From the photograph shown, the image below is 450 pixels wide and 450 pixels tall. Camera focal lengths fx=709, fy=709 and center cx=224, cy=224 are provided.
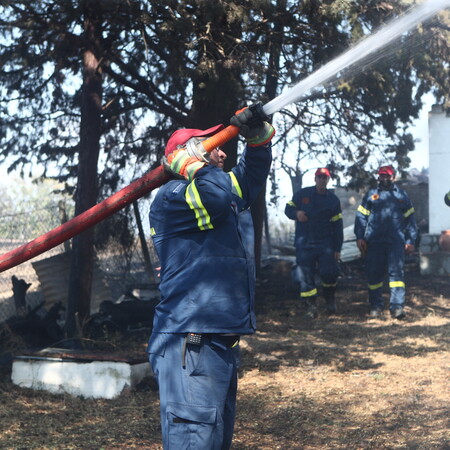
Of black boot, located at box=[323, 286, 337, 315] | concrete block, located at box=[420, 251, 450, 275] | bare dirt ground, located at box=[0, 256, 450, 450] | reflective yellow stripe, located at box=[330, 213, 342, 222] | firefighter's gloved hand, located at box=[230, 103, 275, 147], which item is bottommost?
bare dirt ground, located at box=[0, 256, 450, 450]

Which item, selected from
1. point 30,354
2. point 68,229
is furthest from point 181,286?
point 30,354

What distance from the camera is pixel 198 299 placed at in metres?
3.23

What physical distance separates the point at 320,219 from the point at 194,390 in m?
6.80

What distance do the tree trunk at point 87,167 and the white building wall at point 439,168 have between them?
7.27 metres

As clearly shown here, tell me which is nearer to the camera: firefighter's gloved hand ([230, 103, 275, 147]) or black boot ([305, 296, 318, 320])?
firefighter's gloved hand ([230, 103, 275, 147])

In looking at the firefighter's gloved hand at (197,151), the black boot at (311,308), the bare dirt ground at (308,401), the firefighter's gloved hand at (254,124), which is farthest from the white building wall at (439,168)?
the firefighter's gloved hand at (197,151)

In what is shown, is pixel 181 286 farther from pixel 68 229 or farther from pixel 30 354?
pixel 30 354

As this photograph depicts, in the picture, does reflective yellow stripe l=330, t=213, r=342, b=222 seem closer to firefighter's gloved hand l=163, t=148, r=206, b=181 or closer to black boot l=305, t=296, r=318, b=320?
black boot l=305, t=296, r=318, b=320

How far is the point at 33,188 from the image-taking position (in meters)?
54.9

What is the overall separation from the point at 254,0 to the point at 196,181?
182 inches

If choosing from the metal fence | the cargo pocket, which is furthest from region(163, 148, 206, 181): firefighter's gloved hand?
the metal fence

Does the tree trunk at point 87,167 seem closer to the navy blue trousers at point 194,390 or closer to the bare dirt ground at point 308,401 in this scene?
the bare dirt ground at point 308,401

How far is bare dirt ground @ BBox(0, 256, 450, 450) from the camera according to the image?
479 centimetres

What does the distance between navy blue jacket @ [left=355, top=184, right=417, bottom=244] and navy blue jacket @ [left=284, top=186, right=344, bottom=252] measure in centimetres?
34
